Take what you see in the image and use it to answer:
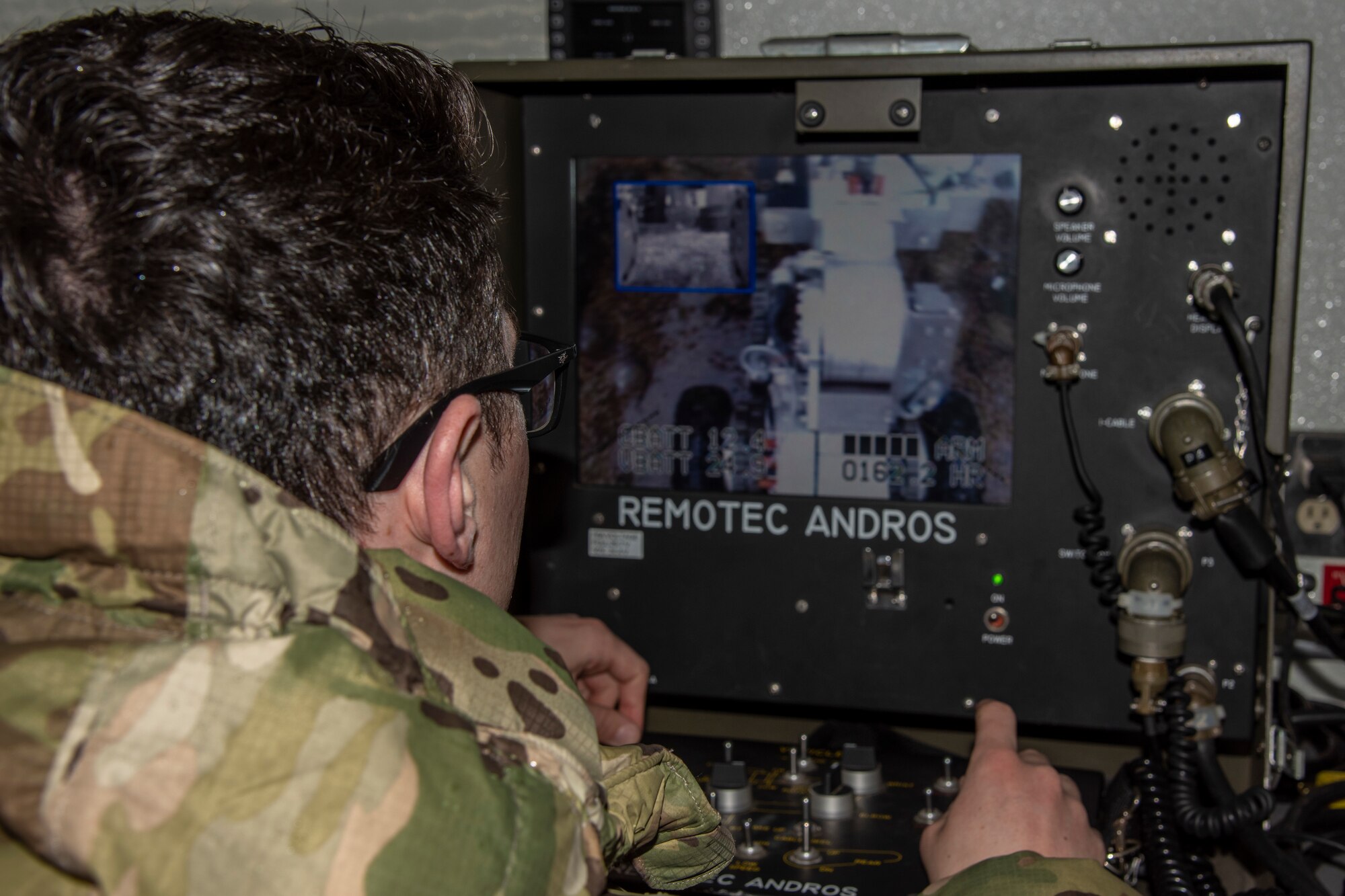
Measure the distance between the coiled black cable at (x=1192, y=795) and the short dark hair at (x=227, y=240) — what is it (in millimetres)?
751

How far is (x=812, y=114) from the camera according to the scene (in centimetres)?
113

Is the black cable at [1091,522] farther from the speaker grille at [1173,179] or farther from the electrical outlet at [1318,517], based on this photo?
the electrical outlet at [1318,517]

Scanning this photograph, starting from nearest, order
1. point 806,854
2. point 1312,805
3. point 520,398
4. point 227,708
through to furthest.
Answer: point 227,708 → point 520,398 → point 806,854 → point 1312,805

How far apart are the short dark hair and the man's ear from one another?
0.07ft

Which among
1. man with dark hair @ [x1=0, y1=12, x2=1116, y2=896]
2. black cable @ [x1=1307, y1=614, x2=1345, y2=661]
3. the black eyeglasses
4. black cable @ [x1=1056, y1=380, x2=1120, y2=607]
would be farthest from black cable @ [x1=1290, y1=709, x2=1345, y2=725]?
the black eyeglasses

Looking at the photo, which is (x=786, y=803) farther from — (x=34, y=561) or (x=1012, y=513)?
(x=34, y=561)

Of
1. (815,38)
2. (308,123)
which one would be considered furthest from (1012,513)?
(308,123)

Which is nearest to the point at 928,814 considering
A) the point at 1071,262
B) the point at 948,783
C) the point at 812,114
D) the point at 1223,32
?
the point at 948,783

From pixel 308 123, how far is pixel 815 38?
25.5 inches

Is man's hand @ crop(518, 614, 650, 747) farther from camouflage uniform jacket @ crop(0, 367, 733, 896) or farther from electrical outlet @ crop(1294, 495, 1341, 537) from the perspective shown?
electrical outlet @ crop(1294, 495, 1341, 537)

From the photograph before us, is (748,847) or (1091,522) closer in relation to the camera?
(748,847)

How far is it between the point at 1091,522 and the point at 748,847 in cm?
43

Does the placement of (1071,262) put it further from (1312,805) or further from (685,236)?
(1312,805)

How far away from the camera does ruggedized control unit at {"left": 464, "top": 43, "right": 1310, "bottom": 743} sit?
1075 millimetres
